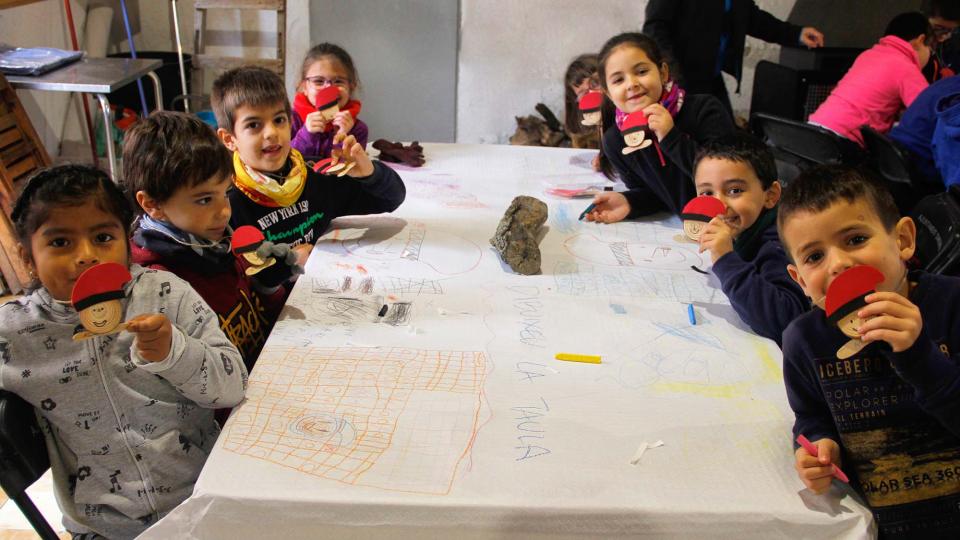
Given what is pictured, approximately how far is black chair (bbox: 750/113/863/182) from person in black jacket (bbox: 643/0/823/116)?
324 mm

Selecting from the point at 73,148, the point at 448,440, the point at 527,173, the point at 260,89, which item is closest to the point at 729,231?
the point at 448,440

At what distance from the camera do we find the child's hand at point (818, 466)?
1097mm

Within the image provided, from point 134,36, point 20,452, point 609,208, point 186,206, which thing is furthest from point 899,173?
point 134,36

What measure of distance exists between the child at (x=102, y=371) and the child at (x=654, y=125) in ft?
4.13

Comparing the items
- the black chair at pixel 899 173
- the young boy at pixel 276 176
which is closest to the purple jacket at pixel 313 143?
the young boy at pixel 276 176

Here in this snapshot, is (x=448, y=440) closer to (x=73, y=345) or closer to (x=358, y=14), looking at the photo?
(x=73, y=345)

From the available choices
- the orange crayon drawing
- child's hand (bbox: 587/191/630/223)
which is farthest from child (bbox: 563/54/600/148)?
the orange crayon drawing

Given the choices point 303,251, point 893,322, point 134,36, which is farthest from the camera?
point 134,36

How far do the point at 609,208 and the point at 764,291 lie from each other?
0.74 meters

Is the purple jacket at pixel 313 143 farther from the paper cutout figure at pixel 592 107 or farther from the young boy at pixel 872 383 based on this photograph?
the young boy at pixel 872 383

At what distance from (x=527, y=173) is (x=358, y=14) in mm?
2357

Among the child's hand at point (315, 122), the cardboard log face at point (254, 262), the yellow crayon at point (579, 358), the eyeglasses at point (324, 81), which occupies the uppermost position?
the eyeglasses at point (324, 81)

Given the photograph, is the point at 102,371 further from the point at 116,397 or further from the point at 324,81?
the point at 324,81

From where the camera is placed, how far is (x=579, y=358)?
4.70 ft
